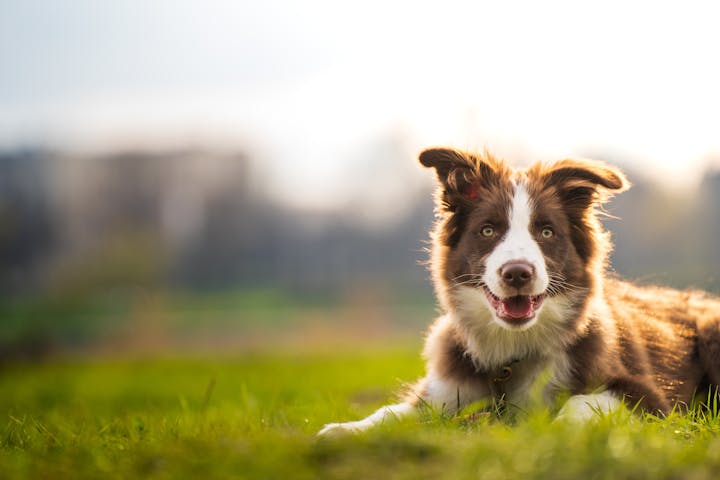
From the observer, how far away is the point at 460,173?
553 cm

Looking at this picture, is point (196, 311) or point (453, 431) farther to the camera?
point (196, 311)

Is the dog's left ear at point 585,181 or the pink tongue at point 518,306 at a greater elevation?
the dog's left ear at point 585,181

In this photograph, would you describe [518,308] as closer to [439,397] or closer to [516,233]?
[516,233]

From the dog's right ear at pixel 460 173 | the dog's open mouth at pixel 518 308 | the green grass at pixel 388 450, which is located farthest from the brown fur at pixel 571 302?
the green grass at pixel 388 450

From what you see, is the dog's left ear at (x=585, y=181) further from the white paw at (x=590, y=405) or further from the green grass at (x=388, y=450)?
the green grass at (x=388, y=450)

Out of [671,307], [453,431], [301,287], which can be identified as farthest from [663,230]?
[453,431]

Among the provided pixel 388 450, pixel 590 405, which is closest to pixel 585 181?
pixel 590 405

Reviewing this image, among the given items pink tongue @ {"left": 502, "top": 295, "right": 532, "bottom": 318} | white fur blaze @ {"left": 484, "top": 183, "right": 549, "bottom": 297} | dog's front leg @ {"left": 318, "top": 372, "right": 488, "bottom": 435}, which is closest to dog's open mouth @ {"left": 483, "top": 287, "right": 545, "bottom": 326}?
pink tongue @ {"left": 502, "top": 295, "right": 532, "bottom": 318}

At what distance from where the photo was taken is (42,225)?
5084 cm

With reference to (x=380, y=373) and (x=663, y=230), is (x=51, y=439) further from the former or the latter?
(x=663, y=230)

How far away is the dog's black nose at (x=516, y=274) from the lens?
477cm

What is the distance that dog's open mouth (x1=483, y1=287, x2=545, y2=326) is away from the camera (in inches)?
196

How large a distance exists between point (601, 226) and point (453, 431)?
2.49m

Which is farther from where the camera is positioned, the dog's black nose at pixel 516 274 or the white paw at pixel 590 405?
the dog's black nose at pixel 516 274
